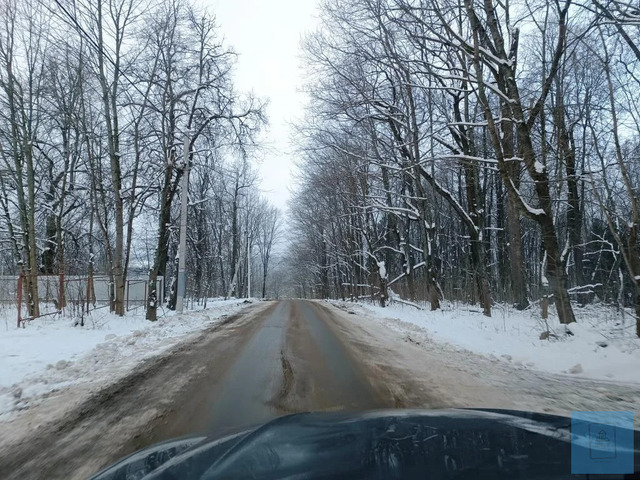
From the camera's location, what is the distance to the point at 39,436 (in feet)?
13.5

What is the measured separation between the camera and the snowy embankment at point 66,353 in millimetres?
5902

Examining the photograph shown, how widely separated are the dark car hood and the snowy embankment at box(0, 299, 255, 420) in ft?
10.9

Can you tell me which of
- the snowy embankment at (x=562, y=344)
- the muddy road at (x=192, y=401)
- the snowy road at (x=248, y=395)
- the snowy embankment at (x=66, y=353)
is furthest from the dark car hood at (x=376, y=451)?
the snowy embankment at (x=562, y=344)

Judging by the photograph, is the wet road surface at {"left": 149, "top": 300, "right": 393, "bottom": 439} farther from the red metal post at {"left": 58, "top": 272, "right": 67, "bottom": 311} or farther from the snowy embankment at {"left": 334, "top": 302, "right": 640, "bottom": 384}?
the red metal post at {"left": 58, "top": 272, "right": 67, "bottom": 311}

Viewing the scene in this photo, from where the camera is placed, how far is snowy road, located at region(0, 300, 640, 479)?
12.8 feet

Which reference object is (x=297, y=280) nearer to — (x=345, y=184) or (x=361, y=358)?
(x=345, y=184)

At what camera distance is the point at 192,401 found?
209 inches

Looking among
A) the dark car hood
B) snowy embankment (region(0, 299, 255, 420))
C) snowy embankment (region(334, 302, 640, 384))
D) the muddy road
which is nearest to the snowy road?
the muddy road

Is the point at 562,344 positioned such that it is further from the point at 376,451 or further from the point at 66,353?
the point at 66,353

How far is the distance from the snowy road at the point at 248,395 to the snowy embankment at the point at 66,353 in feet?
1.32

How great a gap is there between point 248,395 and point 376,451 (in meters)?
3.28

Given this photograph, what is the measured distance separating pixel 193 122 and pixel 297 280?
7668 cm

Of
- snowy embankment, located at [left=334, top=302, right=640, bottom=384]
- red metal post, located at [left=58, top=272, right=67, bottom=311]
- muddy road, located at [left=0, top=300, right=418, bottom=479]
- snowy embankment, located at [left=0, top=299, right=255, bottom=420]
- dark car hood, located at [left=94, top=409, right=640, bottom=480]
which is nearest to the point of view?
dark car hood, located at [left=94, top=409, right=640, bottom=480]

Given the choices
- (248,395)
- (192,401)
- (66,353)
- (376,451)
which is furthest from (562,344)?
(66,353)
